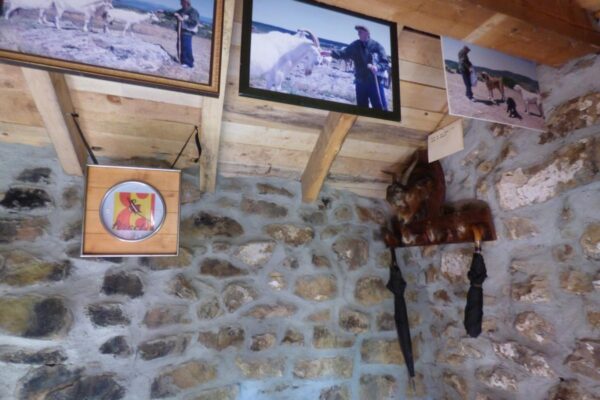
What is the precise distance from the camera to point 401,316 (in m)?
1.74

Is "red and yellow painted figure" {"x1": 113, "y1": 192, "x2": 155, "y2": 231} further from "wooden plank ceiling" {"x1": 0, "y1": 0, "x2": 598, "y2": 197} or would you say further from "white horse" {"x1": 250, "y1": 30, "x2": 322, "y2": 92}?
"white horse" {"x1": 250, "y1": 30, "x2": 322, "y2": 92}

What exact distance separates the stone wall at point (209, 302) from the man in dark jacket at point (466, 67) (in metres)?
0.88

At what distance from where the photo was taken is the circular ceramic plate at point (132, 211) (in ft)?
4.08

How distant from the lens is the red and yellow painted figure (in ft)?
4.11

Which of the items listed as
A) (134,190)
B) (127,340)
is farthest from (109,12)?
(127,340)

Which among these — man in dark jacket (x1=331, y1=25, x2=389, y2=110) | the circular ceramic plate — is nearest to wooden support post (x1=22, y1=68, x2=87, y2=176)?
the circular ceramic plate

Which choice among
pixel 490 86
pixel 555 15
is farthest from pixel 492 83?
pixel 555 15

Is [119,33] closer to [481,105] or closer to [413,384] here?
[481,105]

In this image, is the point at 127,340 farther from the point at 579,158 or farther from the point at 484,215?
the point at 579,158

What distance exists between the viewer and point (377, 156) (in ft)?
5.72

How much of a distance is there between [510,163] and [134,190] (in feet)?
4.78

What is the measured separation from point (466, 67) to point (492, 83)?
0.38 ft

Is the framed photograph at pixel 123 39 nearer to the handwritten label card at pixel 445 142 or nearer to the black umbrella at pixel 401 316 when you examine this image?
the handwritten label card at pixel 445 142

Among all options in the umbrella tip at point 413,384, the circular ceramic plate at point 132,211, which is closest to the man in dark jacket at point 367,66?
the circular ceramic plate at point 132,211
